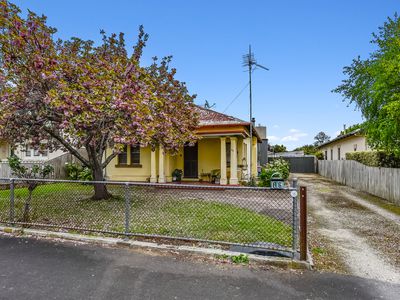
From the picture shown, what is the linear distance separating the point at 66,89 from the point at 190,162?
955 centimetres

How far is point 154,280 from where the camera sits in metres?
3.68

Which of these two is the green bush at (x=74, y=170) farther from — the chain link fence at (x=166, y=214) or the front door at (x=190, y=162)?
the chain link fence at (x=166, y=214)

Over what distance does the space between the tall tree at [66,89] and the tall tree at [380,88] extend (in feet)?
23.2

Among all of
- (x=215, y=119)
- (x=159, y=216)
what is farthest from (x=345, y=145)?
(x=159, y=216)

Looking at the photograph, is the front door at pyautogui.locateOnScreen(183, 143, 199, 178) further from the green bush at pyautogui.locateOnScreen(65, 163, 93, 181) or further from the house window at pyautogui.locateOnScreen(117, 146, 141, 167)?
the green bush at pyautogui.locateOnScreen(65, 163, 93, 181)

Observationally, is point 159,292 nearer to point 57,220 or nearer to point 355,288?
point 355,288

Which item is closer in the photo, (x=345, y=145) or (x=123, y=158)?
(x=123, y=158)

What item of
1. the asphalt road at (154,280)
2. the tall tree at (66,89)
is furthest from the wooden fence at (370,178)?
the tall tree at (66,89)

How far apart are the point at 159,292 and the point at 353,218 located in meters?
6.42

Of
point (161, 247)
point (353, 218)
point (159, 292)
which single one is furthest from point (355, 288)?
point (353, 218)

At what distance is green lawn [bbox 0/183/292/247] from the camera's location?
18.9ft

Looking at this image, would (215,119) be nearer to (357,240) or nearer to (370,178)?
(370,178)

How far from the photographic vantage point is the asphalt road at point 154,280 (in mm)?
3320

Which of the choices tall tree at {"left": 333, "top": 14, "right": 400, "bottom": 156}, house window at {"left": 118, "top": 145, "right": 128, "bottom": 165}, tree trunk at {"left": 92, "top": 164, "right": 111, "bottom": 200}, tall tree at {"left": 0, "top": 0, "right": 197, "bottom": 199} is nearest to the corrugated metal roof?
house window at {"left": 118, "top": 145, "right": 128, "bottom": 165}
